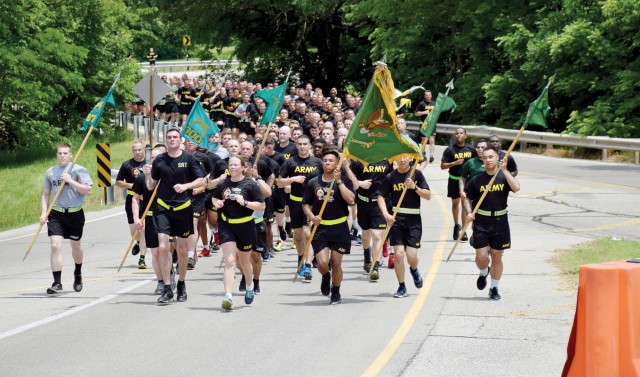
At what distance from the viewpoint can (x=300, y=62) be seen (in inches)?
2092

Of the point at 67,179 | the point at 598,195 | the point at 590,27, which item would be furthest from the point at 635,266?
the point at 590,27

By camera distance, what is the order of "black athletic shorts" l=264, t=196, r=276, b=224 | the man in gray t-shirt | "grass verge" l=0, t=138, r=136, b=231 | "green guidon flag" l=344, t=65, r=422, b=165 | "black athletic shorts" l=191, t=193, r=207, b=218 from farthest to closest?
"grass verge" l=0, t=138, r=136, b=231, "black athletic shorts" l=264, t=196, r=276, b=224, "black athletic shorts" l=191, t=193, r=207, b=218, the man in gray t-shirt, "green guidon flag" l=344, t=65, r=422, b=165

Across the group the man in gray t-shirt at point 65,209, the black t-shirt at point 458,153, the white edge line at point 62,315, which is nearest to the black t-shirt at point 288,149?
the black t-shirt at point 458,153

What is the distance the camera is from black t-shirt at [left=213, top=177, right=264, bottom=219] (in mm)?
13523

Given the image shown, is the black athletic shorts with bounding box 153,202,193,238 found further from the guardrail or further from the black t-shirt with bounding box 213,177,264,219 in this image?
the guardrail

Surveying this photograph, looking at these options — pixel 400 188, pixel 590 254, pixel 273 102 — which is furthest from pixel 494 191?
pixel 273 102

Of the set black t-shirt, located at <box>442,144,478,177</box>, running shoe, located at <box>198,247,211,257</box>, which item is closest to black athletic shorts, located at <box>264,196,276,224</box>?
running shoe, located at <box>198,247,211,257</box>

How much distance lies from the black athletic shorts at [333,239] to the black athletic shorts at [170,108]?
30.2m

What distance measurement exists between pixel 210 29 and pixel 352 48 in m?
6.49

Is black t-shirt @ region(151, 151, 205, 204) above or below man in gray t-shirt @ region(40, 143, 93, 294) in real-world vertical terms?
above

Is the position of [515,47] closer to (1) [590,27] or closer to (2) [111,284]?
(1) [590,27]

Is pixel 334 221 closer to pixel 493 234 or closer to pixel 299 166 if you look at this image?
pixel 493 234

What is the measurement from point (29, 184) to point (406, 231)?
901 inches

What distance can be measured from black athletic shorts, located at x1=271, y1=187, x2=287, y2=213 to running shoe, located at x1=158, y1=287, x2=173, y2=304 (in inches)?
200
